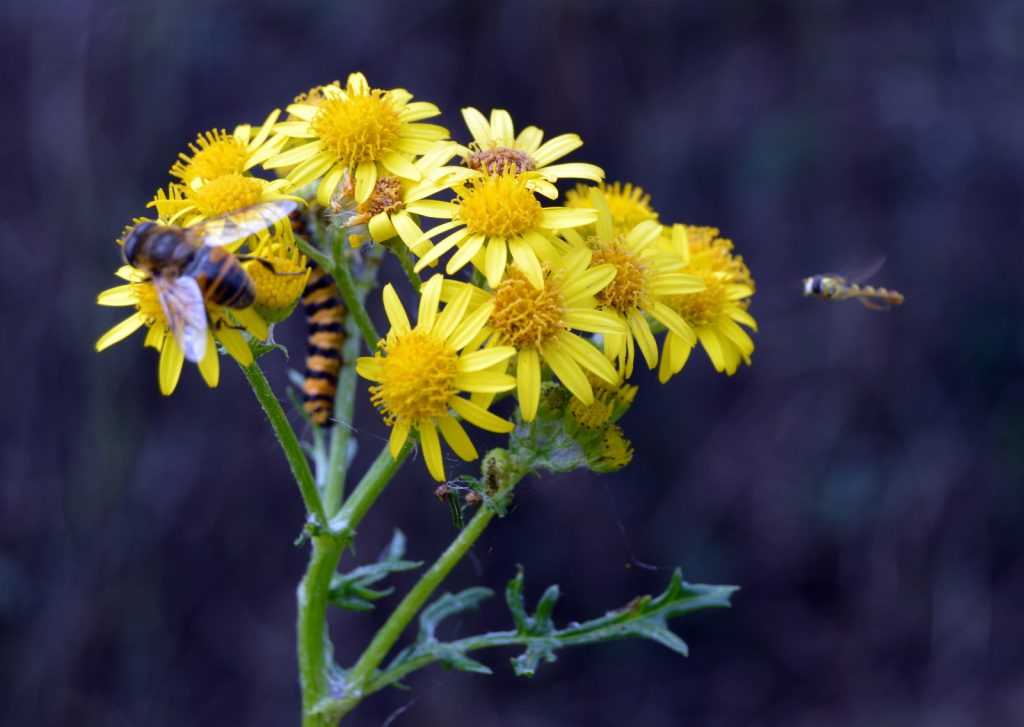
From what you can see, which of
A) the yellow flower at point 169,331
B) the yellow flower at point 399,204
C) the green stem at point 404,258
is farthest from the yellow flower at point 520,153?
the yellow flower at point 169,331

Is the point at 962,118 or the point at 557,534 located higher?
the point at 962,118

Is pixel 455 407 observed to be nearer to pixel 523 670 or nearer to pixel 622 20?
pixel 523 670

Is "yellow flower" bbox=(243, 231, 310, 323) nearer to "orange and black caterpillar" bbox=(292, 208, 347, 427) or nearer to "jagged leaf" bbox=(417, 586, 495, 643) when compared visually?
"orange and black caterpillar" bbox=(292, 208, 347, 427)

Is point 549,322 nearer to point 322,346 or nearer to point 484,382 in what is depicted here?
point 484,382

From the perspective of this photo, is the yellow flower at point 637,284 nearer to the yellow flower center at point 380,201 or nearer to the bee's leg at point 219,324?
the yellow flower center at point 380,201

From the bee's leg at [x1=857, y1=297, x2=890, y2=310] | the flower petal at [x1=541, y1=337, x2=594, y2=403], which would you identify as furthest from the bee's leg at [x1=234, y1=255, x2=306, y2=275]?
the bee's leg at [x1=857, y1=297, x2=890, y2=310]

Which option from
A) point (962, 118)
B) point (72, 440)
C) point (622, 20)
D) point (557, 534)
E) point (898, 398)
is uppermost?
point (622, 20)

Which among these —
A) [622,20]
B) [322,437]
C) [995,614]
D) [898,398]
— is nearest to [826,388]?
[898,398]
